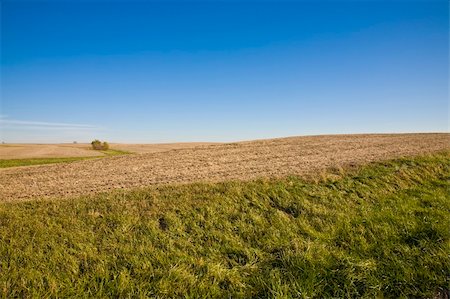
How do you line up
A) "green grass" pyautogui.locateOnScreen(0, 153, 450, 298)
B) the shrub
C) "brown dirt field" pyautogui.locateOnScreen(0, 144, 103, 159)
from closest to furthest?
"green grass" pyautogui.locateOnScreen(0, 153, 450, 298), "brown dirt field" pyautogui.locateOnScreen(0, 144, 103, 159), the shrub

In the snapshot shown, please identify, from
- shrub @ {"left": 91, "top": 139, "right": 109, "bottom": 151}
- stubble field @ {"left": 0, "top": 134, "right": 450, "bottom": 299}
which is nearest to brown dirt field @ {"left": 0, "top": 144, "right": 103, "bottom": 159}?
shrub @ {"left": 91, "top": 139, "right": 109, "bottom": 151}

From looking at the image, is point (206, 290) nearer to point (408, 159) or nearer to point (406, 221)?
point (406, 221)

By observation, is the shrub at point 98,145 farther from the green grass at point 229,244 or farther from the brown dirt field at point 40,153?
the green grass at point 229,244

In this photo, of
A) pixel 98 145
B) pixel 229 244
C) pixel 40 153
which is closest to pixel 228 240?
pixel 229 244

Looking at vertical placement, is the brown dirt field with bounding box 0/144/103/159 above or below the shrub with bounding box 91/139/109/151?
below

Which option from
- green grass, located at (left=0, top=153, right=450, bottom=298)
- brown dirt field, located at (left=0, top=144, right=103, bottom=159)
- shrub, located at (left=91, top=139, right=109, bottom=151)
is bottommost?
green grass, located at (left=0, top=153, right=450, bottom=298)

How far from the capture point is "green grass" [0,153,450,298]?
573cm

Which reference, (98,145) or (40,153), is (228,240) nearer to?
(40,153)

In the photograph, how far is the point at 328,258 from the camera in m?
6.71

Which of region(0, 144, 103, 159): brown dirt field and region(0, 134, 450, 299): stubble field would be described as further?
region(0, 144, 103, 159): brown dirt field

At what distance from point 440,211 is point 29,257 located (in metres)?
11.5

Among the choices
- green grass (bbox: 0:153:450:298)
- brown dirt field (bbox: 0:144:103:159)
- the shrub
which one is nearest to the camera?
green grass (bbox: 0:153:450:298)

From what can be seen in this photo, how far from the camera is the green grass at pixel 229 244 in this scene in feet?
18.8

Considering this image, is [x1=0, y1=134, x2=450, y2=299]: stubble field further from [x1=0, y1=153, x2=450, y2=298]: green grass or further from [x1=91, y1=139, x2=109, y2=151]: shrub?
[x1=91, y1=139, x2=109, y2=151]: shrub
